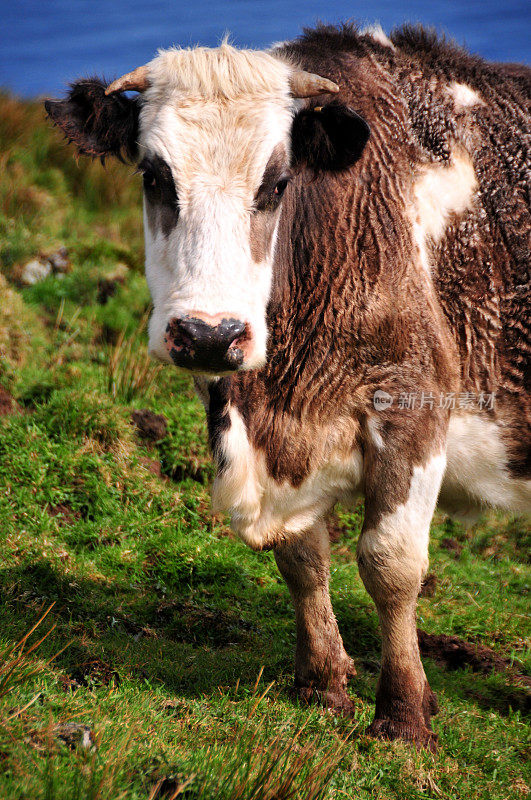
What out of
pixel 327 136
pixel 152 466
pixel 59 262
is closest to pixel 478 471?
pixel 327 136

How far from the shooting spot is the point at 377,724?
4.21 m

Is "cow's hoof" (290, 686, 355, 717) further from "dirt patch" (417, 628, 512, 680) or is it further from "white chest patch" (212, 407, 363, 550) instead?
"dirt patch" (417, 628, 512, 680)

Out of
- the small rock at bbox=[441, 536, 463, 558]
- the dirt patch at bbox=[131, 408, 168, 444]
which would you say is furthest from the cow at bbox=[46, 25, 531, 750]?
the dirt patch at bbox=[131, 408, 168, 444]

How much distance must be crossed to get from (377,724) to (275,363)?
6.64ft

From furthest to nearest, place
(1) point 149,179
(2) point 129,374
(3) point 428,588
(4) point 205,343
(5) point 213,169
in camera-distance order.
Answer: (2) point 129,374
(3) point 428,588
(1) point 149,179
(5) point 213,169
(4) point 205,343

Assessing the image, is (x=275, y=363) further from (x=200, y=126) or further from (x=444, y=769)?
(x=444, y=769)

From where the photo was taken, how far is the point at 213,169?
343 centimetres

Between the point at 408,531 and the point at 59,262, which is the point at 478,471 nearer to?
the point at 408,531

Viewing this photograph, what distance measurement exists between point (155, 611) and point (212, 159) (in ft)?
10.4

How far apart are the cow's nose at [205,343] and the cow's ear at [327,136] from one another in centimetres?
111

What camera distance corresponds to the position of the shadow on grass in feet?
14.5

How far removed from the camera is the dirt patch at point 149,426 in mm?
7219

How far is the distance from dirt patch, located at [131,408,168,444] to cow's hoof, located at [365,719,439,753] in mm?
3685

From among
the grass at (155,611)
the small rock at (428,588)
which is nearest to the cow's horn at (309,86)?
the grass at (155,611)
